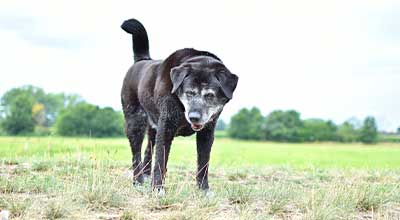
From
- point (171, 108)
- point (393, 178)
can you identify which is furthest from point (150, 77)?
point (393, 178)

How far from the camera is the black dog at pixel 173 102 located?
6.07 metres

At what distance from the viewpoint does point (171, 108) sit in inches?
255

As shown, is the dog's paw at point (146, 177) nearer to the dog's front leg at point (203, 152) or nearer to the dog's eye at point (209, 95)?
the dog's front leg at point (203, 152)

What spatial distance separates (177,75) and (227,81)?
1.93 feet

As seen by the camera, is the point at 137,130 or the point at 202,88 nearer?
the point at 202,88

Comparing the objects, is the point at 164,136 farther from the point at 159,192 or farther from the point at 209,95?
the point at 209,95

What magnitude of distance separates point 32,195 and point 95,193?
3.24 ft

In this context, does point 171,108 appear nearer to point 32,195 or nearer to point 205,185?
point 205,185

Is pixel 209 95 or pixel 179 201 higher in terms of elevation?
pixel 209 95

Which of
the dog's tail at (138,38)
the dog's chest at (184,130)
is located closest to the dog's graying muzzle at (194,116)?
the dog's chest at (184,130)

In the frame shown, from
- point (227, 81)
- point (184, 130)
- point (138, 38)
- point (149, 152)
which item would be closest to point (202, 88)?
point (227, 81)

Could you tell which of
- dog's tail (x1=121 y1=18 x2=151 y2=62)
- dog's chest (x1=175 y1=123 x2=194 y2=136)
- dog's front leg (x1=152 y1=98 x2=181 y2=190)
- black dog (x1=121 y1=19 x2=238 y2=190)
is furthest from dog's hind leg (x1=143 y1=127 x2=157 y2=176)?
dog's tail (x1=121 y1=18 x2=151 y2=62)

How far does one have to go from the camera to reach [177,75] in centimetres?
619

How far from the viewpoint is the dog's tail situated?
27.8ft
